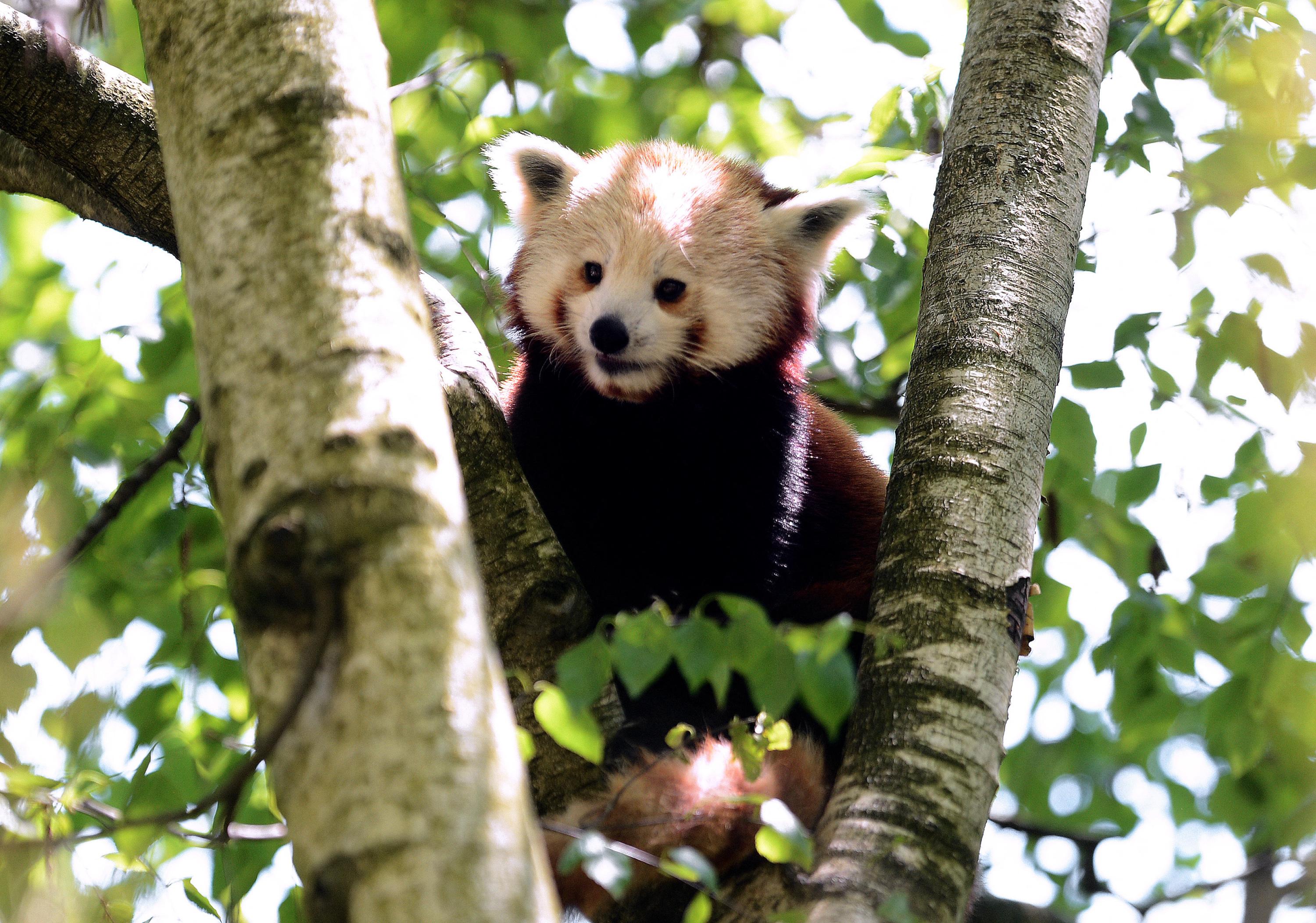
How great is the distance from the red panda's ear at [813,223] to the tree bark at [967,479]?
2.90 ft

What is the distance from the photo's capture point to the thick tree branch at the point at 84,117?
2467 millimetres

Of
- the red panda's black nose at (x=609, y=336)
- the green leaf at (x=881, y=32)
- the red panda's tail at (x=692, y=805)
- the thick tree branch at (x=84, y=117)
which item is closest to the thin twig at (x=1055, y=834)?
the red panda's tail at (x=692, y=805)

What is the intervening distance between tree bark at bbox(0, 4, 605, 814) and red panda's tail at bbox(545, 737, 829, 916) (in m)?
0.09

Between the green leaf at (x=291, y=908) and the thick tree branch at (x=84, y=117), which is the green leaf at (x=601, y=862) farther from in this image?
the thick tree branch at (x=84, y=117)

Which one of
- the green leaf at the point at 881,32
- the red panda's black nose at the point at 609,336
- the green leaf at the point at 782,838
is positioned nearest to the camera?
the green leaf at the point at 782,838

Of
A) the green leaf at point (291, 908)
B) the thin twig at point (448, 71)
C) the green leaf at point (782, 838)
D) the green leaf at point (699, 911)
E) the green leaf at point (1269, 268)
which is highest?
the thin twig at point (448, 71)

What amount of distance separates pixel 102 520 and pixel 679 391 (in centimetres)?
166

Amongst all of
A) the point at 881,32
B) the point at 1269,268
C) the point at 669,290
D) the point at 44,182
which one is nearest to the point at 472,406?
the point at 669,290

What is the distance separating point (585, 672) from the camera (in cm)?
141

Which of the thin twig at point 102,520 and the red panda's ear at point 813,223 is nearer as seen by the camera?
the thin twig at point 102,520

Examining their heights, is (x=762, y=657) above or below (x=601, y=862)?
above

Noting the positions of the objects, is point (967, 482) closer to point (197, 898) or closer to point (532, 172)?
point (197, 898)

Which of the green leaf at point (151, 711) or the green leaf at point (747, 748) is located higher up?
the green leaf at point (747, 748)

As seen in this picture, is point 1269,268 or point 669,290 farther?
point 669,290
